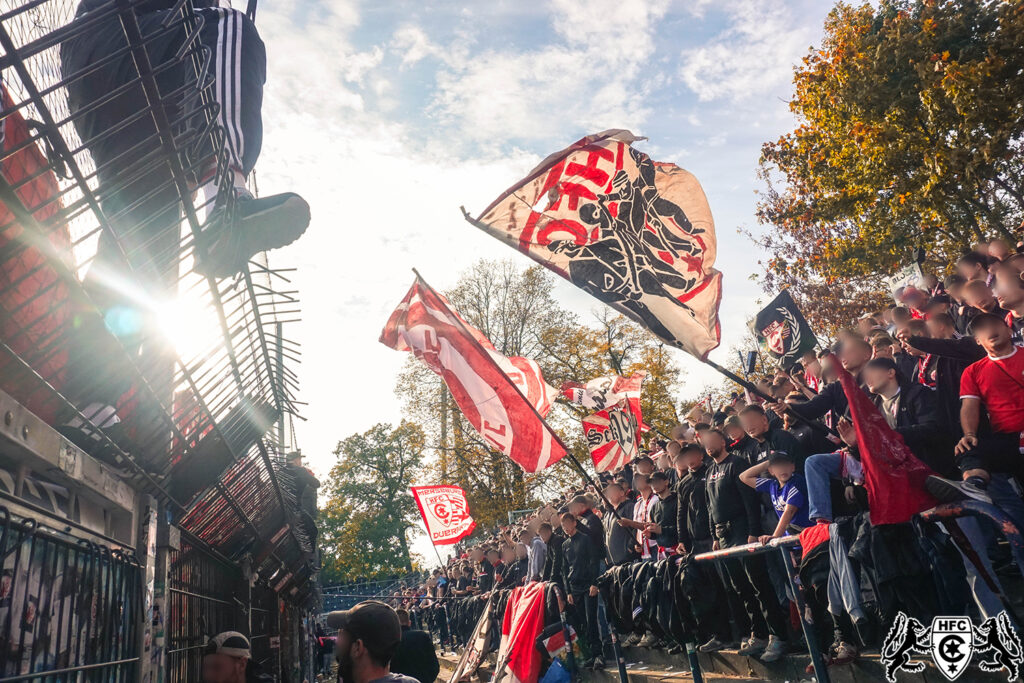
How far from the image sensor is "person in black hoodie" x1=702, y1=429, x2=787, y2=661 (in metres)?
6.02

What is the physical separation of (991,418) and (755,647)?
276 cm

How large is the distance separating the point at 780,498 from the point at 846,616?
1.54 m

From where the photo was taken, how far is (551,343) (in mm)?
33125

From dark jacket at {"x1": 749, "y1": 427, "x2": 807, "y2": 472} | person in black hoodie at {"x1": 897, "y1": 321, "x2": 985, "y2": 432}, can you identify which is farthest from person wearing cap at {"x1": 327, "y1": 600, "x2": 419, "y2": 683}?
person in black hoodie at {"x1": 897, "y1": 321, "x2": 985, "y2": 432}

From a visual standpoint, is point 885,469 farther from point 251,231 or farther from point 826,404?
point 251,231

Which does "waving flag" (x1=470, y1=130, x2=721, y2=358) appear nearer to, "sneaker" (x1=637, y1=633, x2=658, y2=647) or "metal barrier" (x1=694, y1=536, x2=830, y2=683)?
"metal barrier" (x1=694, y1=536, x2=830, y2=683)

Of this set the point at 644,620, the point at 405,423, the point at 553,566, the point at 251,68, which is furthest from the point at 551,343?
the point at 251,68

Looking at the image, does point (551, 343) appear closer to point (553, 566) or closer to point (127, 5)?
point (553, 566)

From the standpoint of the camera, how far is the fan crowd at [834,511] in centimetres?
473

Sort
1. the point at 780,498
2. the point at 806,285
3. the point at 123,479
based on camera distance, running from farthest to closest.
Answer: the point at 806,285
the point at 780,498
the point at 123,479

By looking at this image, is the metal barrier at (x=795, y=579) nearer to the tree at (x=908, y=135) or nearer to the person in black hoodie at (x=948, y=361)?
the person in black hoodie at (x=948, y=361)

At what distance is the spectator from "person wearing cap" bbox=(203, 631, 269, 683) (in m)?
1.64

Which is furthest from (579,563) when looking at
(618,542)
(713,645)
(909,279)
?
(909,279)

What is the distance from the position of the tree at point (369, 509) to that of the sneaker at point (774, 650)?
47530 millimetres
